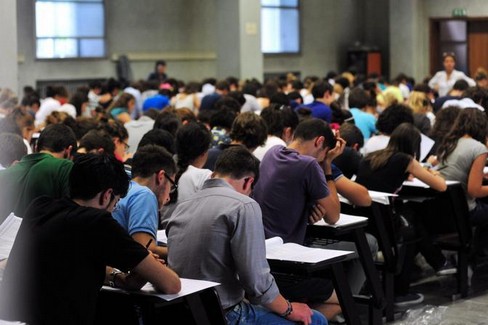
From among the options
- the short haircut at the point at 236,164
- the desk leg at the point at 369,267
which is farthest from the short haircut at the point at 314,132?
the short haircut at the point at 236,164

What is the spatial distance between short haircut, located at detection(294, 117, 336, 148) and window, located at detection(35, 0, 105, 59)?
12.1 m

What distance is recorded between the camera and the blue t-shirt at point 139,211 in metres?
3.88

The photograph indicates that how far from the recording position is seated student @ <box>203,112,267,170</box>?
577 cm

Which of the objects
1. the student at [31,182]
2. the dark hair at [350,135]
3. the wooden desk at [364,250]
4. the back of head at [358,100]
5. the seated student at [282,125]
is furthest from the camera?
the back of head at [358,100]

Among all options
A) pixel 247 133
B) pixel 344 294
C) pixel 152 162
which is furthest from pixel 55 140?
pixel 344 294

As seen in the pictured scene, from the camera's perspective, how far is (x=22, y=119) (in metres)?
7.45

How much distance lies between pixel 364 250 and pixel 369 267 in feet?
0.35

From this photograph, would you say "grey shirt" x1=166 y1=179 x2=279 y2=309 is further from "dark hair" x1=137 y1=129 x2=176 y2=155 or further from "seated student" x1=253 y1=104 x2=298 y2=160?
"seated student" x1=253 y1=104 x2=298 y2=160

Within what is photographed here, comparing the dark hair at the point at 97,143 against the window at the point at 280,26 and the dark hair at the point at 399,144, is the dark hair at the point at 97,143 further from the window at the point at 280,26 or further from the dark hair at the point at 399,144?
the window at the point at 280,26

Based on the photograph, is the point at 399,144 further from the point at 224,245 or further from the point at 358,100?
the point at 358,100

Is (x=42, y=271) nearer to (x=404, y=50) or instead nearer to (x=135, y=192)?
(x=135, y=192)

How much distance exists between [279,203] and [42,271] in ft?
5.52

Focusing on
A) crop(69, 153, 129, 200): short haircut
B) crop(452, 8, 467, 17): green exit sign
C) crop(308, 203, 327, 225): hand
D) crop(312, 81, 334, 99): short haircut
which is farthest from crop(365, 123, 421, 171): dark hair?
crop(452, 8, 467, 17): green exit sign

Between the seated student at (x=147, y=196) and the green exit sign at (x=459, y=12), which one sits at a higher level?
the green exit sign at (x=459, y=12)
